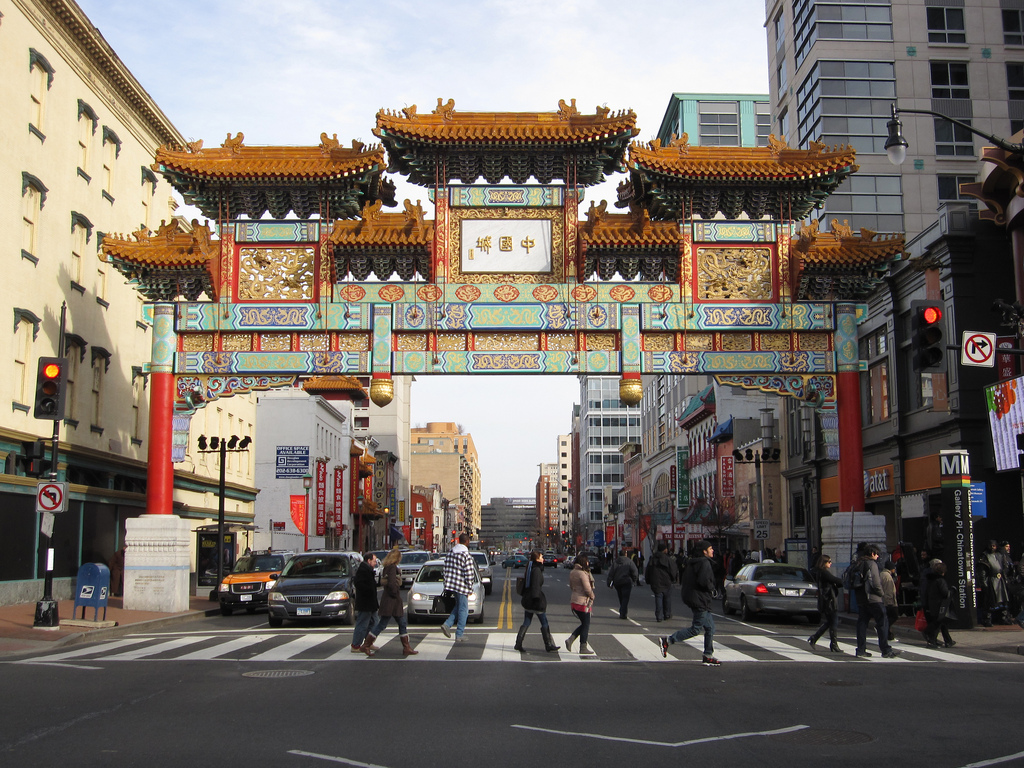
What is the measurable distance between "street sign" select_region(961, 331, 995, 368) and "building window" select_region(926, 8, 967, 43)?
33279 mm

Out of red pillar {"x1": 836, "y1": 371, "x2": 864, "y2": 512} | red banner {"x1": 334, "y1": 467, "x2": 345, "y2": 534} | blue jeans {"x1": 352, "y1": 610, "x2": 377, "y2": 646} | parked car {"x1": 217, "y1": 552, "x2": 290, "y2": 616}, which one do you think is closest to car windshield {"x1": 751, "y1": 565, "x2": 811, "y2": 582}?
red pillar {"x1": 836, "y1": 371, "x2": 864, "y2": 512}

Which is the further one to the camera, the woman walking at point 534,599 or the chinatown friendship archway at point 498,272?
the chinatown friendship archway at point 498,272

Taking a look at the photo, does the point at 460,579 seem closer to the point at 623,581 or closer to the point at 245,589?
the point at 623,581

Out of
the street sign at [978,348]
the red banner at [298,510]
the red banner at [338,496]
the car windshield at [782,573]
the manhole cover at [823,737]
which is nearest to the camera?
the manhole cover at [823,737]

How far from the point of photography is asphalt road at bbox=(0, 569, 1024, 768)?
27.6 feet

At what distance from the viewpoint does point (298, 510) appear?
185 ft

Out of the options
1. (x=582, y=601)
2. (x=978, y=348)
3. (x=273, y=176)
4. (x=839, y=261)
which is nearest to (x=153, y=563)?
(x=273, y=176)

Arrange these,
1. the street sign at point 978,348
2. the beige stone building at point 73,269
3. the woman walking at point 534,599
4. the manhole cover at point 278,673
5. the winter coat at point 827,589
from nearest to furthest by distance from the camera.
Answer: the manhole cover at point 278,673, the woman walking at point 534,599, the winter coat at point 827,589, the street sign at point 978,348, the beige stone building at point 73,269

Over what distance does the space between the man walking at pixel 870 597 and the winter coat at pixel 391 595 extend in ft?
24.2

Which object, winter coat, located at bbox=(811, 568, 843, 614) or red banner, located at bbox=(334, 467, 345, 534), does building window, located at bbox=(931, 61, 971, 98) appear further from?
red banner, located at bbox=(334, 467, 345, 534)

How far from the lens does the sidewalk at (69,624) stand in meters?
17.5

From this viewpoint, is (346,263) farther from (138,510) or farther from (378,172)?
(138,510)

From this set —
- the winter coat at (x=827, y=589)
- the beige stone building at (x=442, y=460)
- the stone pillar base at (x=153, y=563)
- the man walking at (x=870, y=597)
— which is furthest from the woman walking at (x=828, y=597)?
the beige stone building at (x=442, y=460)

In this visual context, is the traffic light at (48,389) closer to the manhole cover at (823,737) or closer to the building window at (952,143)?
the manhole cover at (823,737)
